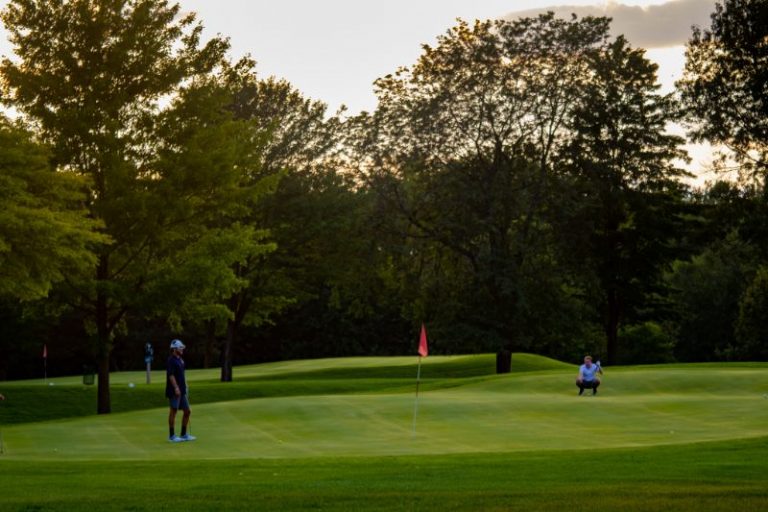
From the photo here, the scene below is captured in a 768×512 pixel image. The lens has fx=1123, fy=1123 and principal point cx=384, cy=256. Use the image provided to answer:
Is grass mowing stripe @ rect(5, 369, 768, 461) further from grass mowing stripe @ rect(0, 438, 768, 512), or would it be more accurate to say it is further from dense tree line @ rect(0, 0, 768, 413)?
dense tree line @ rect(0, 0, 768, 413)

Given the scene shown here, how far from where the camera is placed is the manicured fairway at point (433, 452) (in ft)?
40.8

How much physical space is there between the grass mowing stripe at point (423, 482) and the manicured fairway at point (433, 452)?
0.10ft

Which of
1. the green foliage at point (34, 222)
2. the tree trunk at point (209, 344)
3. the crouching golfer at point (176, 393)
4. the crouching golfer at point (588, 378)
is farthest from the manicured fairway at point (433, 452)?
the tree trunk at point (209, 344)

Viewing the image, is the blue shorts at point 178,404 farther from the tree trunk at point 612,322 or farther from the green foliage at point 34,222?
the tree trunk at point 612,322

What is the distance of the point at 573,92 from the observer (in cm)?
5006

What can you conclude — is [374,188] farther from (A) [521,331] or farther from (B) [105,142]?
(B) [105,142]

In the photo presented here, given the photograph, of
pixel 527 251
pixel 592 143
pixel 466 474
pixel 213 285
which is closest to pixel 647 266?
pixel 592 143

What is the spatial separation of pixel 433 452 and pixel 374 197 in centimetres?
3318

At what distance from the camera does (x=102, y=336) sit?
1379 inches

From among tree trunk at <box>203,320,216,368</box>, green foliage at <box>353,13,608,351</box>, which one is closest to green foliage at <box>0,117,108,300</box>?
green foliage at <box>353,13,608,351</box>

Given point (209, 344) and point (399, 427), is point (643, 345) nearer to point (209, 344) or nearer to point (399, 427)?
point (209, 344)

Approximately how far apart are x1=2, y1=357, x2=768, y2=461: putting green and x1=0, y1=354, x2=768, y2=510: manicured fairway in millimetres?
46

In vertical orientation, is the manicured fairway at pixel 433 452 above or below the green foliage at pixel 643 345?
below

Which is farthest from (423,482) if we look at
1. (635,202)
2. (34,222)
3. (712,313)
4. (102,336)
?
(712,313)
